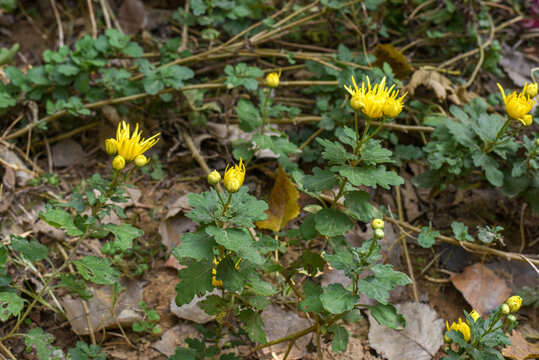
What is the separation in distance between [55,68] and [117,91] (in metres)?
0.40

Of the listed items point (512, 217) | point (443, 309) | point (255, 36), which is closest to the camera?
point (443, 309)

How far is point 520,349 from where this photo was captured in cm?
256

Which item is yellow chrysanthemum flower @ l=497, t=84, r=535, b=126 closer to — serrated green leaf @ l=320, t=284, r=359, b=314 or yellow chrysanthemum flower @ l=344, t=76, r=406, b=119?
yellow chrysanthemum flower @ l=344, t=76, r=406, b=119

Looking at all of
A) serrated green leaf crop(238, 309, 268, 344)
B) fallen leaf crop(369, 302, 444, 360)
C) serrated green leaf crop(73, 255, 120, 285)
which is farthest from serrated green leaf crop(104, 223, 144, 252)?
fallen leaf crop(369, 302, 444, 360)

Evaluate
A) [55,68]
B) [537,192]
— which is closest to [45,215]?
[55,68]

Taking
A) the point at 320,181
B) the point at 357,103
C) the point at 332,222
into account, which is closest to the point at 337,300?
the point at 332,222

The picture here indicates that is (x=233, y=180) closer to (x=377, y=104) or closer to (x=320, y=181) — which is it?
(x=320, y=181)

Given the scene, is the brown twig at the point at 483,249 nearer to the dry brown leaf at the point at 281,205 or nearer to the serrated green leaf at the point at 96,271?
the dry brown leaf at the point at 281,205

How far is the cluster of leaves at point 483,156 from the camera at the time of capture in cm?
283

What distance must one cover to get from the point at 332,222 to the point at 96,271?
1.02 metres

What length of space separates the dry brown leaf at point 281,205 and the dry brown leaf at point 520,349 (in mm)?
1207

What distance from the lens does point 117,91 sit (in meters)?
3.33

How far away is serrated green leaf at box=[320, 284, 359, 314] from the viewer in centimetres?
214

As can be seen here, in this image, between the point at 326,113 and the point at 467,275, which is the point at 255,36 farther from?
the point at 467,275
